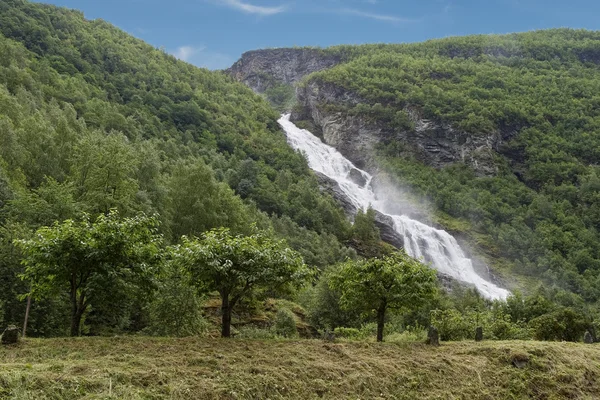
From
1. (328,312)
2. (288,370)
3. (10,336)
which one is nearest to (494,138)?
(328,312)

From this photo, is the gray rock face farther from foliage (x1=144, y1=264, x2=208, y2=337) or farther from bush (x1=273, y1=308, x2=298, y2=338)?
bush (x1=273, y1=308, x2=298, y2=338)

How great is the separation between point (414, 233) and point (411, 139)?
168 feet


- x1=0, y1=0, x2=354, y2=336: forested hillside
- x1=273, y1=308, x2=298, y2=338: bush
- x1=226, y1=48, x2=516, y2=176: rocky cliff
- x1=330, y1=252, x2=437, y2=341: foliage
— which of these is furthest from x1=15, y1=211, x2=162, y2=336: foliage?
x1=226, y1=48, x2=516, y2=176: rocky cliff

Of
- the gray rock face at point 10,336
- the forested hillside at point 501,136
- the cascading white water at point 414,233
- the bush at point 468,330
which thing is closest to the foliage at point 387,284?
the bush at point 468,330

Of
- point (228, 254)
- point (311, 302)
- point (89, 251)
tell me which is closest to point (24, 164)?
point (311, 302)

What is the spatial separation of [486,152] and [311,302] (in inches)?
3689

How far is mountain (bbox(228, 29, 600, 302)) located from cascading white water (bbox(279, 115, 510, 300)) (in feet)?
21.0

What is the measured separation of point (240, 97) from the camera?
441ft

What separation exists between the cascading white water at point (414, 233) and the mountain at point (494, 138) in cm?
641

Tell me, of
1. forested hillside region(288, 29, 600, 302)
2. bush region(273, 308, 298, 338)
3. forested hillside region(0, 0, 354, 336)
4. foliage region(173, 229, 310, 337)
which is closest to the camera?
foliage region(173, 229, 310, 337)

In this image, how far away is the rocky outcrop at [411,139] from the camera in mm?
114500

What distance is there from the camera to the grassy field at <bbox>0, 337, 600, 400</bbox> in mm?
9578

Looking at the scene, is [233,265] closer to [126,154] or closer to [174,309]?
[174,309]

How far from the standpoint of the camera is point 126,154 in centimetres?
3108
